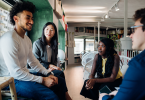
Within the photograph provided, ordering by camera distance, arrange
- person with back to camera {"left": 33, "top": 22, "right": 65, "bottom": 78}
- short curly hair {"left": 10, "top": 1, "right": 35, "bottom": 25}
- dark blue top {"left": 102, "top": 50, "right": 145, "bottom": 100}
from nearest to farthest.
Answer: dark blue top {"left": 102, "top": 50, "right": 145, "bottom": 100} → short curly hair {"left": 10, "top": 1, "right": 35, "bottom": 25} → person with back to camera {"left": 33, "top": 22, "right": 65, "bottom": 78}

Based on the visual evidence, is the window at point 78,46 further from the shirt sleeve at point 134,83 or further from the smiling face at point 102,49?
the shirt sleeve at point 134,83

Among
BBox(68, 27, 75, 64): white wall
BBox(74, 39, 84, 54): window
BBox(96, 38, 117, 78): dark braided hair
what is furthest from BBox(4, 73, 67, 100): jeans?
BBox(74, 39, 84, 54): window

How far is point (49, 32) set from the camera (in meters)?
2.41

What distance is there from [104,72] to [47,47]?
119 centimetres

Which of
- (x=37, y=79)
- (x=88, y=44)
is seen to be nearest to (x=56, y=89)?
(x=37, y=79)

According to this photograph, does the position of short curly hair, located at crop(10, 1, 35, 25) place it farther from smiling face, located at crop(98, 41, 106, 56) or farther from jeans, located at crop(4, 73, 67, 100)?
smiling face, located at crop(98, 41, 106, 56)

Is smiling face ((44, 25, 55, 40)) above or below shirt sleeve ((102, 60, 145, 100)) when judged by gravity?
above

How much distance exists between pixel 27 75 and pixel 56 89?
535 mm

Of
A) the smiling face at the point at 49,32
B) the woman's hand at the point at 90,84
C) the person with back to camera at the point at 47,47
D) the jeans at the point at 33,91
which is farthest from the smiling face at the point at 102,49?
the jeans at the point at 33,91

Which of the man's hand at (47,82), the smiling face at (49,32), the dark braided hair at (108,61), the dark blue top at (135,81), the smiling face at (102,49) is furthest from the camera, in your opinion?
the smiling face at (49,32)

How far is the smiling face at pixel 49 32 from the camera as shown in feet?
7.93

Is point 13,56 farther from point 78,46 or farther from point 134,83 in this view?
point 78,46

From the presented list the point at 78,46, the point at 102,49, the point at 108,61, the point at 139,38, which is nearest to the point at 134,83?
the point at 139,38

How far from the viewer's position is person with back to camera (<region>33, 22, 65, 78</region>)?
90.7 inches
